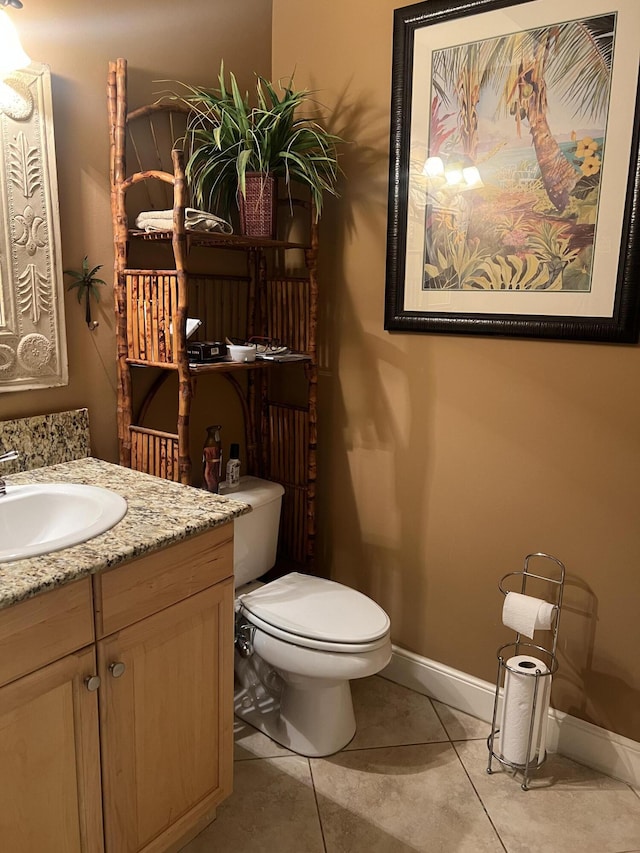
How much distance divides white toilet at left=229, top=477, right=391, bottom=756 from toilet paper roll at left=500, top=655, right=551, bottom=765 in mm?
372

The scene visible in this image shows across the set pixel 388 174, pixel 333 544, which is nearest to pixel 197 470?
pixel 333 544

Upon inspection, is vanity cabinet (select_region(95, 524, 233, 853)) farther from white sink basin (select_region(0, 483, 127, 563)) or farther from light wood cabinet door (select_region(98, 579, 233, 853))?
white sink basin (select_region(0, 483, 127, 563))

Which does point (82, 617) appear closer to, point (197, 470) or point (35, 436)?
point (35, 436)

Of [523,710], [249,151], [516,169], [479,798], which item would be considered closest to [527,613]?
[523,710]

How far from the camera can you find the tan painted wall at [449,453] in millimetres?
1867

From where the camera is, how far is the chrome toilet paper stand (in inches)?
74.3

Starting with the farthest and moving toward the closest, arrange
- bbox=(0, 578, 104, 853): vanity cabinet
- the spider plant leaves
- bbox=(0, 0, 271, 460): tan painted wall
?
1. the spider plant leaves
2. bbox=(0, 0, 271, 460): tan painted wall
3. bbox=(0, 578, 104, 853): vanity cabinet

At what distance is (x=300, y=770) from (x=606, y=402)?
1366 millimetres

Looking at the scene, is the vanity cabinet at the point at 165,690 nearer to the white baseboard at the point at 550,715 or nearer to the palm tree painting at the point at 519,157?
the white baseboard at the point at 550,715

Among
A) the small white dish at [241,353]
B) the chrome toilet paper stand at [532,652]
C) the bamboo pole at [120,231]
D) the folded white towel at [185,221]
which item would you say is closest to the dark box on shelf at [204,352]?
the small white dish at [241,353]

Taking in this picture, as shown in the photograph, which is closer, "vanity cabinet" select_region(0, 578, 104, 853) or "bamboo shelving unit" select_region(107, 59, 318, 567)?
"vanity cabinet" select_region(0, 578, 104, 853)

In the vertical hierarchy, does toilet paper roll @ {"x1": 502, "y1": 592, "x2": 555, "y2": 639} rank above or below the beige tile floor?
above

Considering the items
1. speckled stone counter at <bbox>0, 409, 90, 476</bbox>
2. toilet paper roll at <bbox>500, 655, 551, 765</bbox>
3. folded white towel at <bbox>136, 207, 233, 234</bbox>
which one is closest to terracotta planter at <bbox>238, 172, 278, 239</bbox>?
folded white towel at <bbox>136, 207, 233, 234</bbox>

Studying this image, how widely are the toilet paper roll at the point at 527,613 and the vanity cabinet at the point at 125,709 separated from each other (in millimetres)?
816
